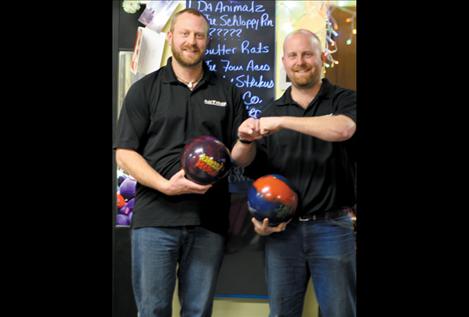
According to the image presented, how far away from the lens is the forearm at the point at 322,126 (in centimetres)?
265

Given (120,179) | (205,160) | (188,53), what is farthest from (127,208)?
(188,53)

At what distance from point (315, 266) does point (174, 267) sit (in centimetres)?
78

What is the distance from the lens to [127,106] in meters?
2.89

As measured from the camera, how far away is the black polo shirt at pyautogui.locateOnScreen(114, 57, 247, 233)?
2.80 m

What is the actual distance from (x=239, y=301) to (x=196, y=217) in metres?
0.79

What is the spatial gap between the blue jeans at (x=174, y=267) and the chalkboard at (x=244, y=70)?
0.39m

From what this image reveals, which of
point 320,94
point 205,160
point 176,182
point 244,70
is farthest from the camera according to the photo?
point 244,70

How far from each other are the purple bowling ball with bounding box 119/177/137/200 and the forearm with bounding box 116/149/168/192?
1.36ft

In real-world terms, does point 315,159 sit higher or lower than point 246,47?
lower

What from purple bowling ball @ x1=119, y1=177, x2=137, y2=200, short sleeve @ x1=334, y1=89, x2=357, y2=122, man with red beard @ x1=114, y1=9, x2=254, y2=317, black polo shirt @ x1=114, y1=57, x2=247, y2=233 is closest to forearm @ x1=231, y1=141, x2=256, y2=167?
man with red beard @ x1=114, y1=9, x2=254, y2=317

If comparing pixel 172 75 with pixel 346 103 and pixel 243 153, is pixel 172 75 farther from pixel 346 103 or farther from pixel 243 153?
pixel 346 103

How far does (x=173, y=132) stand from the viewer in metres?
2.84

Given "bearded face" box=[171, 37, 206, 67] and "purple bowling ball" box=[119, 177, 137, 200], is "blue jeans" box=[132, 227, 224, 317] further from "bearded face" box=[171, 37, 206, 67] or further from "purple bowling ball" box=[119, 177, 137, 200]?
"bearded face" box=[171, 37, 206, 67]

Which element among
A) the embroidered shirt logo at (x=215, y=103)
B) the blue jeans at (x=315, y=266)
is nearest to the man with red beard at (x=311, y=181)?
the blue jeans at (x=315, y=266)
